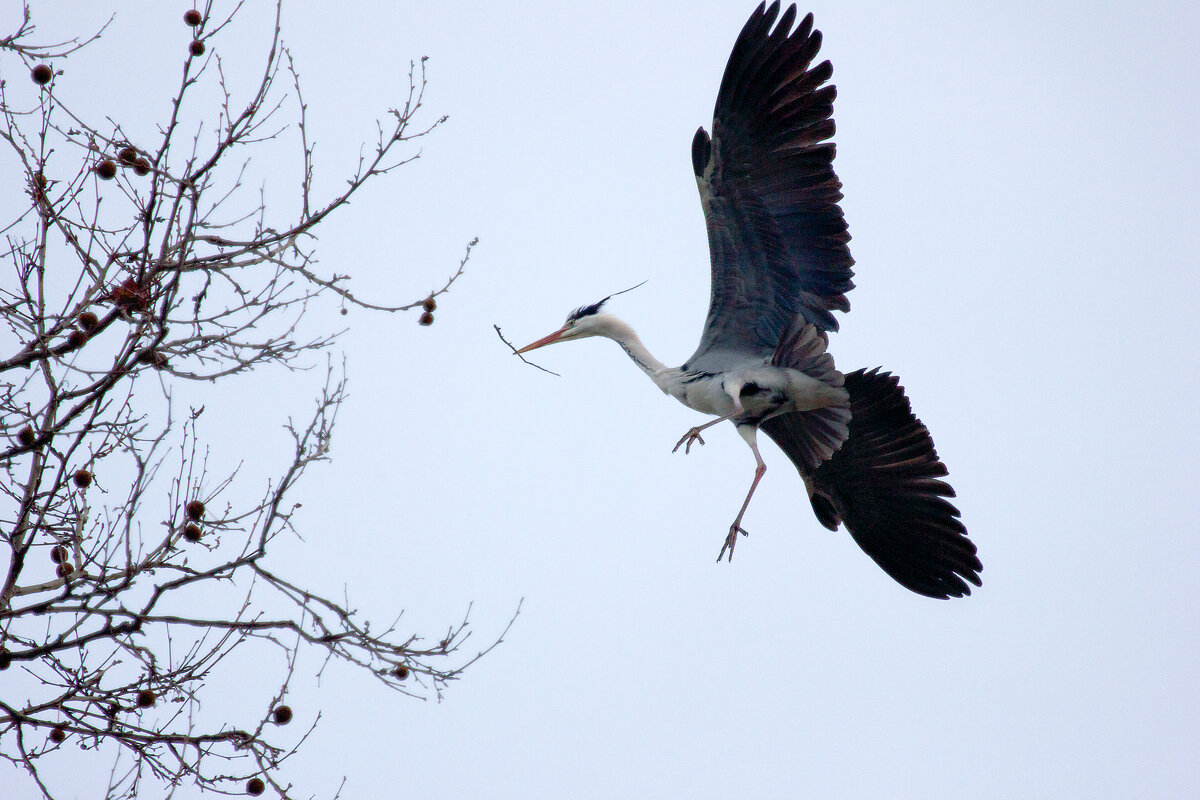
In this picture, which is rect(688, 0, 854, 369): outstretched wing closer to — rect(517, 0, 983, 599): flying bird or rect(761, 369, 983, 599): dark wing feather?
rect(517, 0, 983, 599): flying bird

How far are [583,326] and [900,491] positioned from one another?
280 cm

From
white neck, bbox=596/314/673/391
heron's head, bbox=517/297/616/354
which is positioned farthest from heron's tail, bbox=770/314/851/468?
heron's head, bbox=517/297/616/354

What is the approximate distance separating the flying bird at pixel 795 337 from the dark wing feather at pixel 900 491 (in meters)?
0.01

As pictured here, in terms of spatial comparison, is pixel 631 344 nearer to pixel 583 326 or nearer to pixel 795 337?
pixel 583 326

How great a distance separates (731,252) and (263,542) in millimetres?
4567

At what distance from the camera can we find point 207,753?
508 cm

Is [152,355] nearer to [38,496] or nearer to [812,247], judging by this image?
[38,496]

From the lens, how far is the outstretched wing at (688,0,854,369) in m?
8.12

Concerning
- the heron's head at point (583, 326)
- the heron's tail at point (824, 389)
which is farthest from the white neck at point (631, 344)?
the heron's tail at point (824, 389)

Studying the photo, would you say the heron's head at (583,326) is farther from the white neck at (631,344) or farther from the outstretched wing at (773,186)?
the outstretched wing at (773,186)

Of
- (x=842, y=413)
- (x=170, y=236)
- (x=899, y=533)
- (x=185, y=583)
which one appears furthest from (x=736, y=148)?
(x=185, y=583)

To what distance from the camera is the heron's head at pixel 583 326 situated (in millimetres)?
9938

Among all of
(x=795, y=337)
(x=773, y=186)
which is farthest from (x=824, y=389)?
(x=773, y=186)

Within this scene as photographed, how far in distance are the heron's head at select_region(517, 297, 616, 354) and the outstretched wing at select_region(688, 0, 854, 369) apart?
1375 mm
